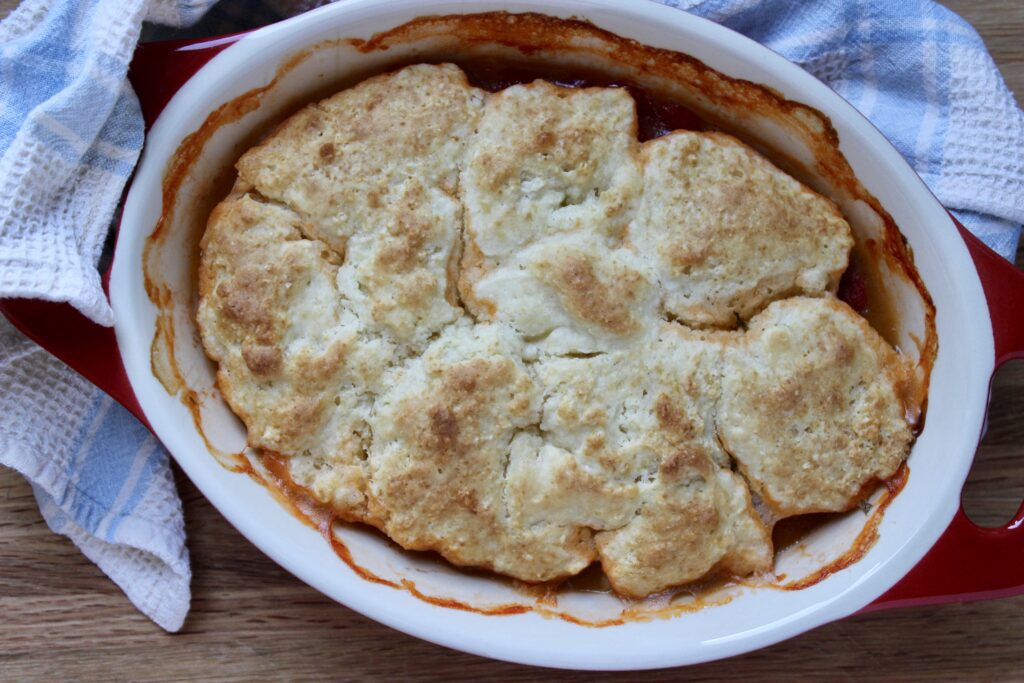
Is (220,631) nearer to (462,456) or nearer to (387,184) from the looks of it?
(462,456)

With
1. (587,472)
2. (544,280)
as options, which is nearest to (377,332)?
(544,280)

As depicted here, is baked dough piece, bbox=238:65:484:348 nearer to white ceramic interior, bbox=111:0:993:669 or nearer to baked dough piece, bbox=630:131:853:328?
white ceramic interior, bbox=111:0:993:669

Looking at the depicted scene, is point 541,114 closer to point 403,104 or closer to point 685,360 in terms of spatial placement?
point 403,104

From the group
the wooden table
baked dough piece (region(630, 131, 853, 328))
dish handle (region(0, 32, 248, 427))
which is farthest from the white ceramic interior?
the wooden table

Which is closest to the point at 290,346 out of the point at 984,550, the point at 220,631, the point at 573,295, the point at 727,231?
the point at 573,295

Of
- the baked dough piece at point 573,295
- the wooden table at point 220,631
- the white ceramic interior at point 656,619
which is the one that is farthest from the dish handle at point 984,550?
the baked dough piece at point 573,295
